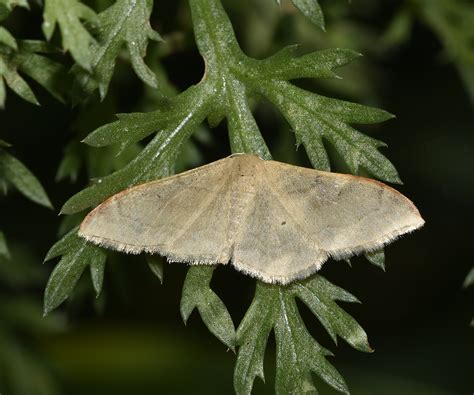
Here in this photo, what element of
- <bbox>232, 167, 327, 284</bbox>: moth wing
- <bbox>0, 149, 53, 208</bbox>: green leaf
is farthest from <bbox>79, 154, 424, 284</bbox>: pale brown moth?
<bbox>0, 149, 53, 208</bbox>: green leaf

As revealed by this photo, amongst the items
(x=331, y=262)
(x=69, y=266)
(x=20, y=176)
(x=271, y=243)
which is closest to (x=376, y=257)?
(x=271, y=243)

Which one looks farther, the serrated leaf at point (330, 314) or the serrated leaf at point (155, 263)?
the serrated leaf at point (155, 263)

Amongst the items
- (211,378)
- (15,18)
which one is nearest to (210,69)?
(15,18)

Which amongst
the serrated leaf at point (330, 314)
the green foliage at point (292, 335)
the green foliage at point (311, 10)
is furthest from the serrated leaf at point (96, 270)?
the green foliage at point (311, 10)

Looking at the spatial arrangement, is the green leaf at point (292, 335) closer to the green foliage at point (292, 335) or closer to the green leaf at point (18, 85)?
the green foliage at point (292, 335)

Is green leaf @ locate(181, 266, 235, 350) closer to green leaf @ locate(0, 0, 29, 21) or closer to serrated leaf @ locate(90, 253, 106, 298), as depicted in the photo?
serrated leaf @ locate(90, 253, 106, 298)

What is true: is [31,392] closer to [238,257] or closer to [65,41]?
[238,257]

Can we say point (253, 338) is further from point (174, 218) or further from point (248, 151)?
point (248, 151)
